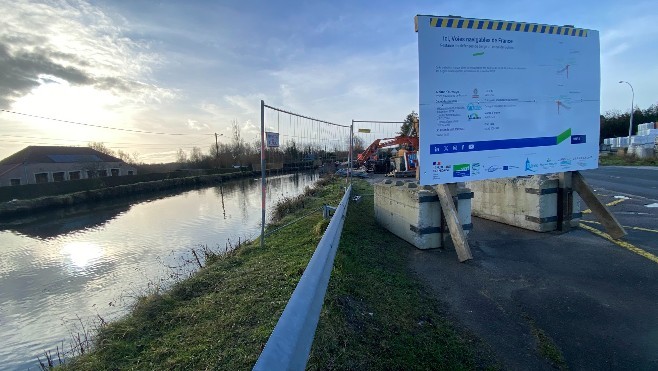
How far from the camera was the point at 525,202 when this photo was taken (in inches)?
305

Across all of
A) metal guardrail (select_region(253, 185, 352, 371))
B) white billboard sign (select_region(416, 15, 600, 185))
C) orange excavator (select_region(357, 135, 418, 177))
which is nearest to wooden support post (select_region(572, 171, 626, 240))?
white billboard sign (select_region(416, 15, 600, 185))

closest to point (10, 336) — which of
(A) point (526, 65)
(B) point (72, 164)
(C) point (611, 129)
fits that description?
(A) point (526, 65)

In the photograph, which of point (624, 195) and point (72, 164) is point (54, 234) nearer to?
point (624, 195)

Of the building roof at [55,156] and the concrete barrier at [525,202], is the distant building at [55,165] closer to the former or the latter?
the building roof at [55,156]

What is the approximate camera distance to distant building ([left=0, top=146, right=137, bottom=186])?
43.7 metres

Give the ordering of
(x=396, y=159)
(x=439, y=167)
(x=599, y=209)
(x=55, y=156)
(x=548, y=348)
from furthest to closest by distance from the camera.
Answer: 1. (x=55, y=156)
2. (x=396, y=159)
3. (x=599, y=209)
4. (x=439, y=167)
5. (x=548, y=348)

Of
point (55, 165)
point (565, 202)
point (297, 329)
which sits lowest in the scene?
point (565, 202)

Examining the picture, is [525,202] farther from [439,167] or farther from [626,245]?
[439,167]

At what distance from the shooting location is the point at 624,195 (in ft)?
38.5

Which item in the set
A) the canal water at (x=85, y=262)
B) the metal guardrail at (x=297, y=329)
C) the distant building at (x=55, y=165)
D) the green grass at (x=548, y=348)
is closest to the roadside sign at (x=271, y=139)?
the canal water at (x=85, y=262)

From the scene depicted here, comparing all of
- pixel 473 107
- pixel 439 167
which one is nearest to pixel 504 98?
pixel 473 107

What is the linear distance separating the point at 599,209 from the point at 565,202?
646 millimetres

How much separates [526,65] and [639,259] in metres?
3.66

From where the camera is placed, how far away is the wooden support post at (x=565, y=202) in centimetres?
736
